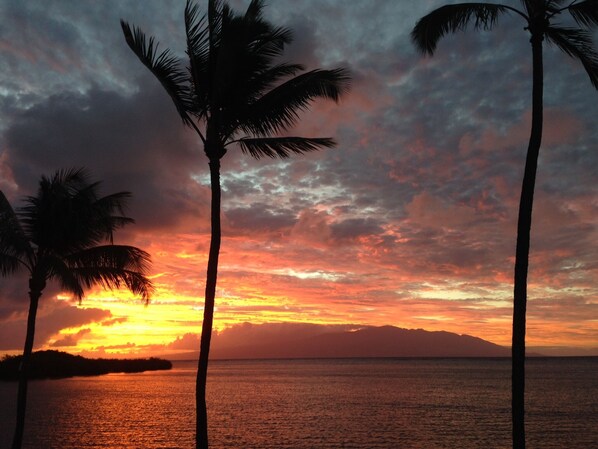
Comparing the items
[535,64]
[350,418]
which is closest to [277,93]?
[535,64]

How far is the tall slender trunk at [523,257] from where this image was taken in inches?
448

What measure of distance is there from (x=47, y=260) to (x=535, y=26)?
15659mm

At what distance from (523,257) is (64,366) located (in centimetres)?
14337

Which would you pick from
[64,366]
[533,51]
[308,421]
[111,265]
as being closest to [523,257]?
[533,51]

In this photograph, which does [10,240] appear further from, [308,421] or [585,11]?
[308,421]

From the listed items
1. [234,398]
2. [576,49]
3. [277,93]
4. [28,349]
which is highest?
[576,49]

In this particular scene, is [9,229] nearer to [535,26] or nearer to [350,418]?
[535,26]

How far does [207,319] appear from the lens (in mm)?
13336

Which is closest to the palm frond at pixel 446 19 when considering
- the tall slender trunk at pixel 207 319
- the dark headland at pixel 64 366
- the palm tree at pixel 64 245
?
the tall slender trunk at pixel 207 319

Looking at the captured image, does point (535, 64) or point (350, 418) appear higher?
point (535, 64)

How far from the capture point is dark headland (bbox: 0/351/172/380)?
108394 millimetres

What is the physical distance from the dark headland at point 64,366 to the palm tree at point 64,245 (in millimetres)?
99624

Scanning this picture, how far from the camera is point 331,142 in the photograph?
47.5 ft

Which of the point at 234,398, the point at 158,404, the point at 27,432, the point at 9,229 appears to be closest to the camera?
the point at 9,229
